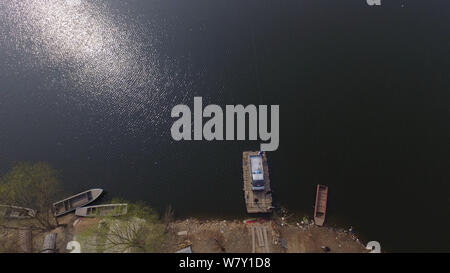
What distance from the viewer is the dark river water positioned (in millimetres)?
43594

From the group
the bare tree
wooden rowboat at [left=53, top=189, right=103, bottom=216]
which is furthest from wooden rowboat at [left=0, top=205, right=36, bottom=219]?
the bare tree

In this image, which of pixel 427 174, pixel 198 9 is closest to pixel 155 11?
pixel 198 9

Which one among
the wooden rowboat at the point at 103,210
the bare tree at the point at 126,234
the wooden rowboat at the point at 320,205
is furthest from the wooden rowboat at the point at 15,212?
the wooden rowboat at the point at 320,205

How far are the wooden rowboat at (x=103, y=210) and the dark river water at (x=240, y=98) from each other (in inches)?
81.5

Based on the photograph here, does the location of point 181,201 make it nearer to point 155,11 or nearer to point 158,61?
point 158,61

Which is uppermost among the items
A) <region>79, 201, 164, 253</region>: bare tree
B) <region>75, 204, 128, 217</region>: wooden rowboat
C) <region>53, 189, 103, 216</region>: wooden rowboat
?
<region>53, 189, 103, 216</region>: wooden rowboat

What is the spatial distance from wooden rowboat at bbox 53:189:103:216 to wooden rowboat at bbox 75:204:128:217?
3.04 feet

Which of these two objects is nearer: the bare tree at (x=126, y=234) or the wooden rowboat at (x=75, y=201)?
the bare tree at (x=126, y=234)

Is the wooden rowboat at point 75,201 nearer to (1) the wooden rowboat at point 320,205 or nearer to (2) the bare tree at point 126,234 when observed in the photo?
(2) the bare tree at point 126,234

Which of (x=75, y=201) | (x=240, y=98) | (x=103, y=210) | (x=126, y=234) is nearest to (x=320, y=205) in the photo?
(x=240, y=98)

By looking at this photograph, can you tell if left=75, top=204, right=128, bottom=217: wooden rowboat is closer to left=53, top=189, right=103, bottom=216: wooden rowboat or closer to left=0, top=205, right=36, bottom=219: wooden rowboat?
left=53, top=189, right=103, bottom=216: wooden rowboat

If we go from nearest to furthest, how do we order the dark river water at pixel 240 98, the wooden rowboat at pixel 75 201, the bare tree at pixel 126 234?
the bare tree at pixel 126 234 < the wooden rowboat at pixel 75 201 < the dark river water at pixel 240 98

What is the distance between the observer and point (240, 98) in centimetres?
4875

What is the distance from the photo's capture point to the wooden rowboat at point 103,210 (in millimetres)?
41406
